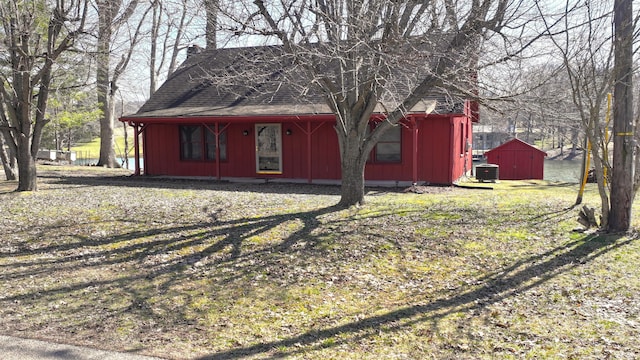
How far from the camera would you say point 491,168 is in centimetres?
1653

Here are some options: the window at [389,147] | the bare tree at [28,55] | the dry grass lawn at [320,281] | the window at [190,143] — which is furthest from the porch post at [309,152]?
the bare tree at [28,55]

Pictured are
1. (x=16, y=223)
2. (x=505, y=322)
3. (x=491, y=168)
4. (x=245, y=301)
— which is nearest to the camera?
(x=505, y=322)

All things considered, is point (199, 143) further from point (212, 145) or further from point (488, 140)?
point (488, 140)

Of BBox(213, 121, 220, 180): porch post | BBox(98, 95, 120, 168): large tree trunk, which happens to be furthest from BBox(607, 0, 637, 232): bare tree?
BBox(98, 95, 120, 168): large tree trunk

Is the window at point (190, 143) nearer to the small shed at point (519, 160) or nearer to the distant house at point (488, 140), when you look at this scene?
the small shed at point (519, 160)

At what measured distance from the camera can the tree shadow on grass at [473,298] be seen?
439 cm

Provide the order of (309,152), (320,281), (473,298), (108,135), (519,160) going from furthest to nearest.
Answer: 1. (108,135)
2. (519,160)
3. (309,152)
4. (320,281)
5. (473,298)

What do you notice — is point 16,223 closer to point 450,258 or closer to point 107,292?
point 107,292

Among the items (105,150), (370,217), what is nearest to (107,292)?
(370,217)

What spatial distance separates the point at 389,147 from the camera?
48.4ft

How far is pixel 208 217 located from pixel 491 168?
1081 centimetres

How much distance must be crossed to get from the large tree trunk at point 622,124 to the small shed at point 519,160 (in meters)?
14.9

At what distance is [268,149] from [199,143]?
275cm

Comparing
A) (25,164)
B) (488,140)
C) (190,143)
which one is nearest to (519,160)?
(190,143)
